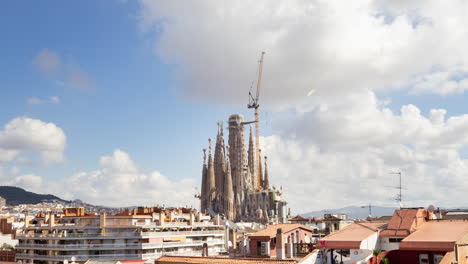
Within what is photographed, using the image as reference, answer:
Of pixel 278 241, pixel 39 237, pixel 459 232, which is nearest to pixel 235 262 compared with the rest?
pixel 278 241

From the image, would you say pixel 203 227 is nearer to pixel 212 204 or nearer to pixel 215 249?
pixel 215 249

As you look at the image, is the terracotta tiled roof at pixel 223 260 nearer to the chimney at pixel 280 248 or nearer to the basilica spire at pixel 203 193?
the chimney at pixel 280 248

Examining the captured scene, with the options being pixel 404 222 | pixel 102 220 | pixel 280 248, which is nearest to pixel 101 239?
pixel 102 220

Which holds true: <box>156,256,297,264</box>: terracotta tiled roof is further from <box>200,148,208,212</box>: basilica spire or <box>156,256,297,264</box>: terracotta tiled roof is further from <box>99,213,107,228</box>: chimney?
<box>200,148,208,212</box>: basilica spire

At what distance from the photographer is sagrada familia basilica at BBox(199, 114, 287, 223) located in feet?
608

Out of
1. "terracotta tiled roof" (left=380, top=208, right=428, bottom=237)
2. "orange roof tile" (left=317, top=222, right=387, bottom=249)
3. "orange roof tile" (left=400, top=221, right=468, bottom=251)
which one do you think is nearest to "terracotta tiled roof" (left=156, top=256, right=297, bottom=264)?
"orange roof tile" (left=317, top=222, right=387, bottom=249)

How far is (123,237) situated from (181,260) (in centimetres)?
4324

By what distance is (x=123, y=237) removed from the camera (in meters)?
83.4

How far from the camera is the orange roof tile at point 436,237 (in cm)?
3672

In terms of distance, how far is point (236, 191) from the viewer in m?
190

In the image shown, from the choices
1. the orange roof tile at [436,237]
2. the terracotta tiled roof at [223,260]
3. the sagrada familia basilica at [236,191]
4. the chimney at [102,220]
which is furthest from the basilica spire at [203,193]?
the orange roof tile at [436,237]

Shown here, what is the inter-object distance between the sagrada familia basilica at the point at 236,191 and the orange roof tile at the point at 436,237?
139909 mm

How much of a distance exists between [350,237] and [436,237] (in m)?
6.13

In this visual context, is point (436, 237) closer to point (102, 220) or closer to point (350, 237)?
point (350, 237)
